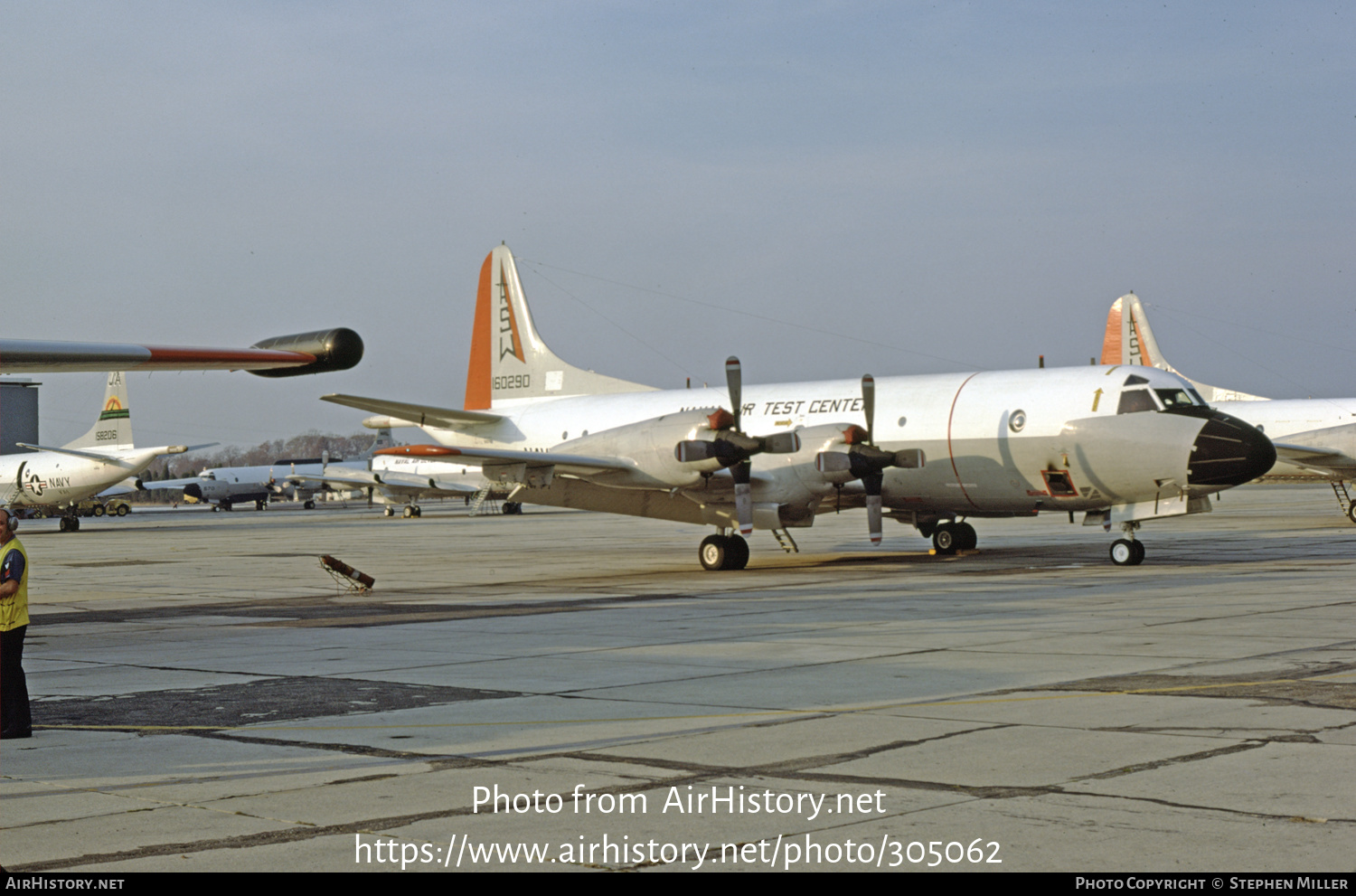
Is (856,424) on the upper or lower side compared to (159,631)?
upper

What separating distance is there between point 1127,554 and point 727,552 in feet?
25.4

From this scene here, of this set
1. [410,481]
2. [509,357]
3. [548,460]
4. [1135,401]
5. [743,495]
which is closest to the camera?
→ [1135,401]

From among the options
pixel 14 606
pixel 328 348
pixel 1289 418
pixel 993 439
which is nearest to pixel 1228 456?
pixel 993 439

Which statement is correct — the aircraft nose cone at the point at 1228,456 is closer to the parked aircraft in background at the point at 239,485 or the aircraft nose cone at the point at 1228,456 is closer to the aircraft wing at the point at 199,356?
the aircraft wing at the point at 199,356

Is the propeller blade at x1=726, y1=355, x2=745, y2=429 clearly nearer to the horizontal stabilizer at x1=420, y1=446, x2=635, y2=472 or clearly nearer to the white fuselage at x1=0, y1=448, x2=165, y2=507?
the horizontal stabilizer at x1=420, y1=446, x2=635, y2=472

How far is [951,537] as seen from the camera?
27.8 meters

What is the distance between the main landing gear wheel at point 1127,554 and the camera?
23302mm

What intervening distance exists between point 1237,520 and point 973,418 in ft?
71.9

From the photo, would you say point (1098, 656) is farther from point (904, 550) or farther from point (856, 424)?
point (904, 550)

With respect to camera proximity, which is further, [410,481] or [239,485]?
[239,485]

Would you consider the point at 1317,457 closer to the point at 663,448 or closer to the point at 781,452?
the point at 781,452

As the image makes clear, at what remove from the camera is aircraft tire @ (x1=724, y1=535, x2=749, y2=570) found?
25.0 m

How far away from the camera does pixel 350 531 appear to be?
51.6 meters

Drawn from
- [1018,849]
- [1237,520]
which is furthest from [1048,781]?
[1237,520]
